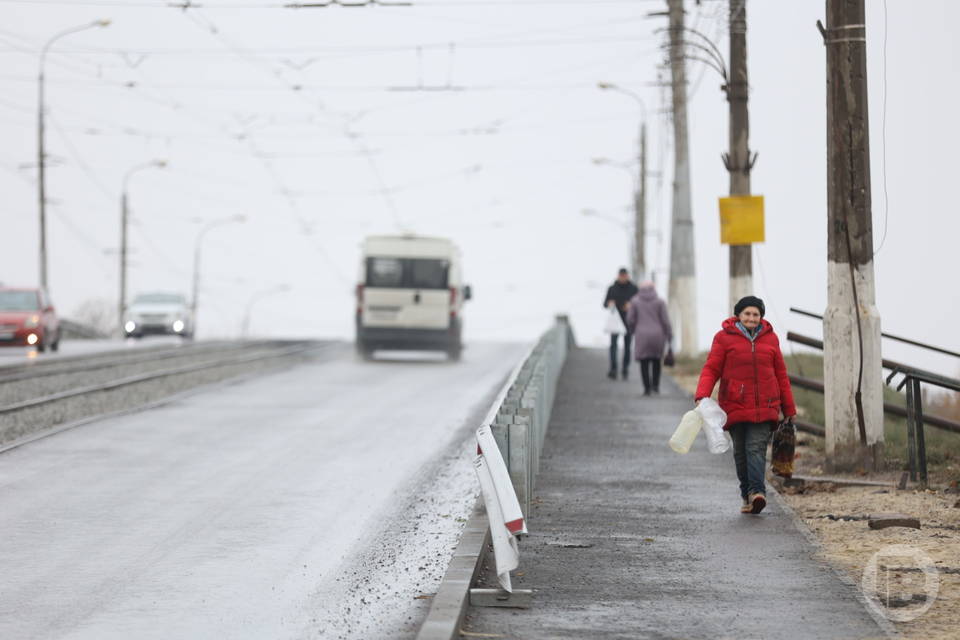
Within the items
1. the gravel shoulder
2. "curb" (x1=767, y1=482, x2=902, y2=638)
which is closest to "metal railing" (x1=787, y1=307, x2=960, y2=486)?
the gravel shoulder

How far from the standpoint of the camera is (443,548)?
1056 cm

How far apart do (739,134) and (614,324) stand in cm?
746

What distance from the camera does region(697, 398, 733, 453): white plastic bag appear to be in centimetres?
1197

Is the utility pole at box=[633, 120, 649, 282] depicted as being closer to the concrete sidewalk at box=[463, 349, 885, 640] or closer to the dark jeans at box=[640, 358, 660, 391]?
the dark jeans at box=[640, 358, 660, 391]

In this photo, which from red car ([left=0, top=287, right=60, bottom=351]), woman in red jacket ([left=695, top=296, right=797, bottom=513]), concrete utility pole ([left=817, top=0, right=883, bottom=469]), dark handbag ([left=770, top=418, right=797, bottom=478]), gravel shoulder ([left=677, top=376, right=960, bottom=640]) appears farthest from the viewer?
red car ([left=0, top=287, right=60, bottom=351])

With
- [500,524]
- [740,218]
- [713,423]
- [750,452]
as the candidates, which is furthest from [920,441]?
[740,218]

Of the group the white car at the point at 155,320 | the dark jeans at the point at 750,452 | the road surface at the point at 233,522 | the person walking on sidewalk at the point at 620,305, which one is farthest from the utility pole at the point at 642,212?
the dark jeans at the point at 750,452

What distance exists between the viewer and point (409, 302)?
36625 millimetres

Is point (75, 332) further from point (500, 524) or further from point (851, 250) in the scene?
point (500, 524)

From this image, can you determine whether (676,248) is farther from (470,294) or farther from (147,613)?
(147,613)

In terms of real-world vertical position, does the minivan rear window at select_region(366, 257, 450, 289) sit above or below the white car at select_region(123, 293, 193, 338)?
above

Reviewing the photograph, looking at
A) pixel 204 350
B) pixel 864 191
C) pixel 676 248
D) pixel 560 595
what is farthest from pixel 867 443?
pixel 204 350

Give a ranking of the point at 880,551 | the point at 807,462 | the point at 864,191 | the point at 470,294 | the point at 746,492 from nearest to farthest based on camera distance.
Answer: the point at 880,551, the point at 746,492, the point at 864,191, the point at 807,462, the point at 470,294

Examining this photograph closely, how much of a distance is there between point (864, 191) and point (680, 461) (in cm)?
317
